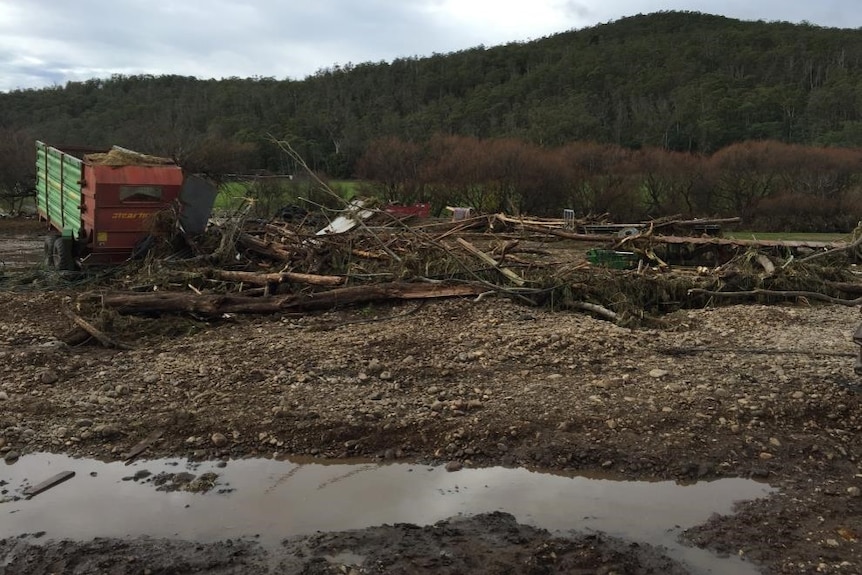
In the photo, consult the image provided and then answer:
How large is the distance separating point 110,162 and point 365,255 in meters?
4.57

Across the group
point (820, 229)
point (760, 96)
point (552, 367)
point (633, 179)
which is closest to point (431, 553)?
point (552, 367)

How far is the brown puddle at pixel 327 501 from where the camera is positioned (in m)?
4.38

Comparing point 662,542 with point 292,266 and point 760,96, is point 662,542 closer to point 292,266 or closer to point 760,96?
point 292,266

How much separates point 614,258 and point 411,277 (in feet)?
15.0

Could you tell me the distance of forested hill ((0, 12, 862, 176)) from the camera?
4638cm

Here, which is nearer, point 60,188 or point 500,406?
point 500,406

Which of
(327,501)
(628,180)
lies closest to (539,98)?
(628,180)

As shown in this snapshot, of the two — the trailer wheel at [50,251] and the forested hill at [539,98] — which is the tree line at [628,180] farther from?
the trailer wheel at [50,251]

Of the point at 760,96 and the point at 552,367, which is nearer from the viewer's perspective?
the point at 552,367

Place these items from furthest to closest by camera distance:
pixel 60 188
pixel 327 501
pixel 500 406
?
pixel 60 188 → pixel 500 406 → pixel 327 501

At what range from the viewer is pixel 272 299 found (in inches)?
384

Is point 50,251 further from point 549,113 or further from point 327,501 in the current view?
point 549,113

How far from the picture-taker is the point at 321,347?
7910mm

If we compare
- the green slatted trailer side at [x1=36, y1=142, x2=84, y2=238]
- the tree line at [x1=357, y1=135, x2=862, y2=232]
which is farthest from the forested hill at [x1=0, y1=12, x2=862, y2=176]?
the green slatted trailer side at [x1=36, y1=142, x2=84, y2=238]
